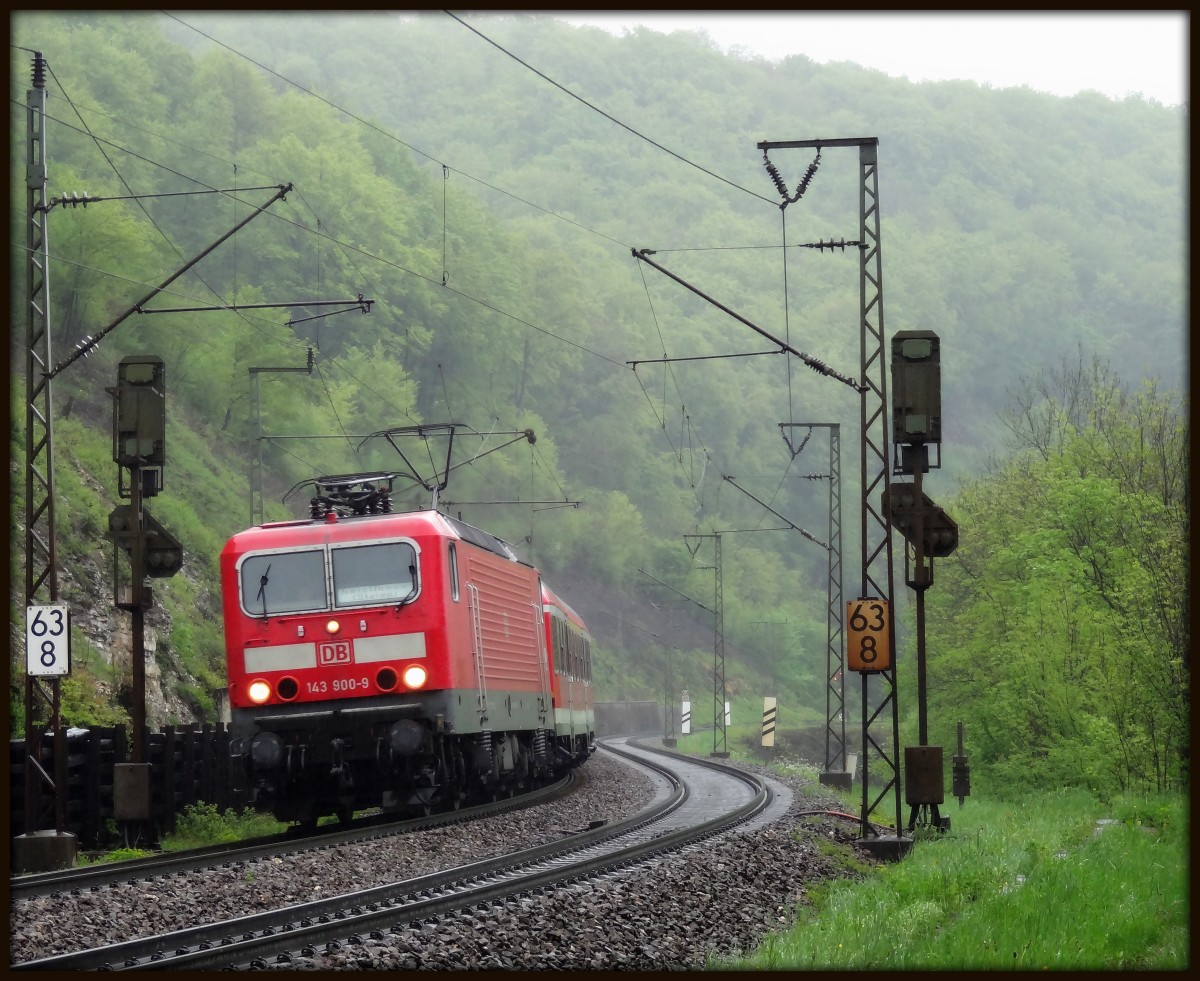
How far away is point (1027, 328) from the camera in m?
130

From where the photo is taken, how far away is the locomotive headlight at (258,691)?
18.4 meters

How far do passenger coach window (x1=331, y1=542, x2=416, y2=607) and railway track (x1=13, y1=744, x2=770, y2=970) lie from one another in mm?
3555

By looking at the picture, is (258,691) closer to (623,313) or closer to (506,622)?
(506,622)

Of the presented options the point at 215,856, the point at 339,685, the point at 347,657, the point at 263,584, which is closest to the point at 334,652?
the point at 347,657

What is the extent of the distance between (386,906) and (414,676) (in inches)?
260

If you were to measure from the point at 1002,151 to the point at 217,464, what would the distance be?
114 m

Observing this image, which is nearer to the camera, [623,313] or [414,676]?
[414,676]

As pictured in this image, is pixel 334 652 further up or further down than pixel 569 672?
further up

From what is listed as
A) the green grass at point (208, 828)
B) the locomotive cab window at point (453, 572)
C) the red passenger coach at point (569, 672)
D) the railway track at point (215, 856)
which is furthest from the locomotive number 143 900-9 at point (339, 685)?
the red passenger coach at point (569, 672)

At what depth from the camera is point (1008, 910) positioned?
37.4 feet

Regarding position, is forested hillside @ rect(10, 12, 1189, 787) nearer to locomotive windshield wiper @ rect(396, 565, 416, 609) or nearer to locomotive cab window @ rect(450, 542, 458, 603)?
locomotive cab window @ rect(450, 542, 458, 603)

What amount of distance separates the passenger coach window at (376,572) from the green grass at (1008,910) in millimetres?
6502

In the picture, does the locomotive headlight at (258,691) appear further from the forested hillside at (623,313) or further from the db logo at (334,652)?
the forested hillside at (623,313)

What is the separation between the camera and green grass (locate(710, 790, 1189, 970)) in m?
9.67
